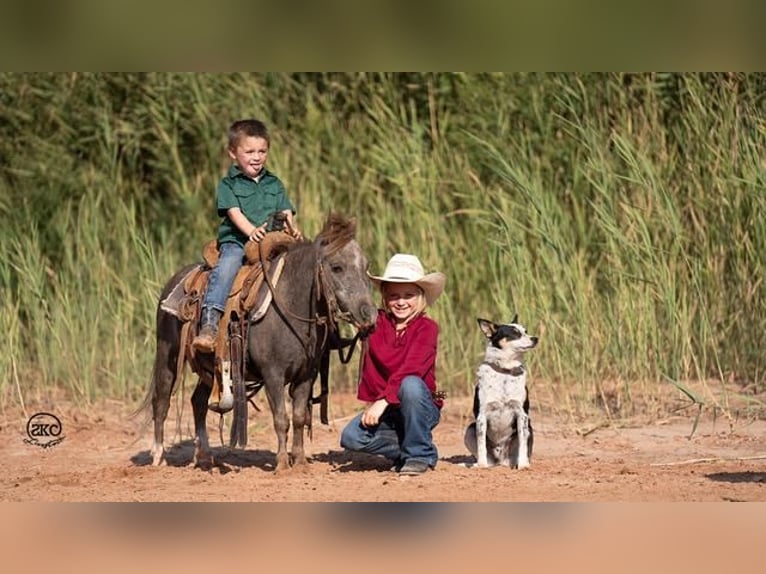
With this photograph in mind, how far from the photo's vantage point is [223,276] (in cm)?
940

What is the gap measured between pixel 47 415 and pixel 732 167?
21.3 feet

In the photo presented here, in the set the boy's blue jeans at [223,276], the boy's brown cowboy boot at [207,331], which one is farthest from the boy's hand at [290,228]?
the boy's brown cowboy boot at [207,331]

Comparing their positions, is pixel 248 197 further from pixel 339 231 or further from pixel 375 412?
pixel 375 412

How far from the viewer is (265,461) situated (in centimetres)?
1046

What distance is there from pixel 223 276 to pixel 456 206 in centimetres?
500

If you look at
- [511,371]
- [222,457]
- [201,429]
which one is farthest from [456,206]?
[511,371]

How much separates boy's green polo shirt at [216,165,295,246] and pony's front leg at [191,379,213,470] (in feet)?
4.36

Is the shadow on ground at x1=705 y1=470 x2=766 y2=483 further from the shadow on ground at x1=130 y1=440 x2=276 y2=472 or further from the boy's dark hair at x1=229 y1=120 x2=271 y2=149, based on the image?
the boy's dark hair at x1=229 y1=120 x2=271 y2=149

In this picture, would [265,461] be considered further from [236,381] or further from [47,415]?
[47,415]

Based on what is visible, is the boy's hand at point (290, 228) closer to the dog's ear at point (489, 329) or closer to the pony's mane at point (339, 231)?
the pony's mane at point (339, 231)

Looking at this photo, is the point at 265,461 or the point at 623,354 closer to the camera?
the point at 265,461

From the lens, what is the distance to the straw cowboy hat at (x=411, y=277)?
9.26 metres
